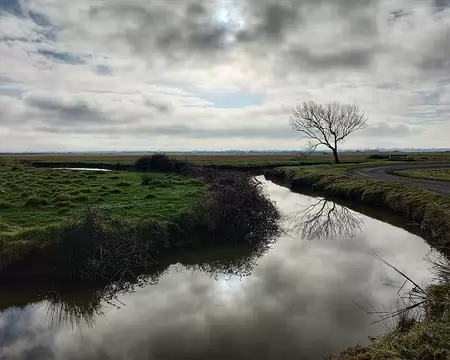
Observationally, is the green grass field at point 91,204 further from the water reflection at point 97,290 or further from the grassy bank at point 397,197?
the grassy bank at point 397,197

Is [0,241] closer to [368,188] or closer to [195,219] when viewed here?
[195,219]

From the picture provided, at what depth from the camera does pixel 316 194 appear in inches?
1415

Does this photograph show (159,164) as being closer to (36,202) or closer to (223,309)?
(36,202)

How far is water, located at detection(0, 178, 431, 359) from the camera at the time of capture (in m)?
8.75

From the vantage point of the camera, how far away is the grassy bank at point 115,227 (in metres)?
13.1

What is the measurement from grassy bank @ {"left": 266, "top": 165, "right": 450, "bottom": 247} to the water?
207 cm

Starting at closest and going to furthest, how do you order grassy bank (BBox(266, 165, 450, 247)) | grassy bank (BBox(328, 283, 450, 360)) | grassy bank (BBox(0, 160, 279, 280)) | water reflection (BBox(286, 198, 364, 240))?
grassy bank (BBox(328, 283, 450, 360)) < grassy bank (BBox(0, 160, 279, 280)) < grassy bank (BBox(266, 165, 450, 247)) < water reflection (BBox(286, 198, 364, 240))

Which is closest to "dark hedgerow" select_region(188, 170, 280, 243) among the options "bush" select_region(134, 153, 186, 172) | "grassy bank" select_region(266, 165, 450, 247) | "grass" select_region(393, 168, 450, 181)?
"grassy bank" select_region(266, 165, 450, 247)

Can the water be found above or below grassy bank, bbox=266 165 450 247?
below

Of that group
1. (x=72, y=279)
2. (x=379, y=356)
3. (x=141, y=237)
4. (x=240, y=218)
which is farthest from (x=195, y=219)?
(x=379, y=356)

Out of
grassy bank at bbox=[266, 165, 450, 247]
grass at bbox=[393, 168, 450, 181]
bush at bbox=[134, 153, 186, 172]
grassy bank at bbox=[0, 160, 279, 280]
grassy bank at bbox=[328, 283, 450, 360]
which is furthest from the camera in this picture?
bush at bbox=[134, 153, 186, 172]

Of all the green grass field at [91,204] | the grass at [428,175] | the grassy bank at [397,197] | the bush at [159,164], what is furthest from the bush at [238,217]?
the bush at [159,164]

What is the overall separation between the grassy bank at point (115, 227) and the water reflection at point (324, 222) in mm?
1677

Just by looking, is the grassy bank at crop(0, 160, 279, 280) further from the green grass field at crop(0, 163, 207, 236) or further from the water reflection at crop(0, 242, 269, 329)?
the water reflection at crop(0, 242, 269, 329)
